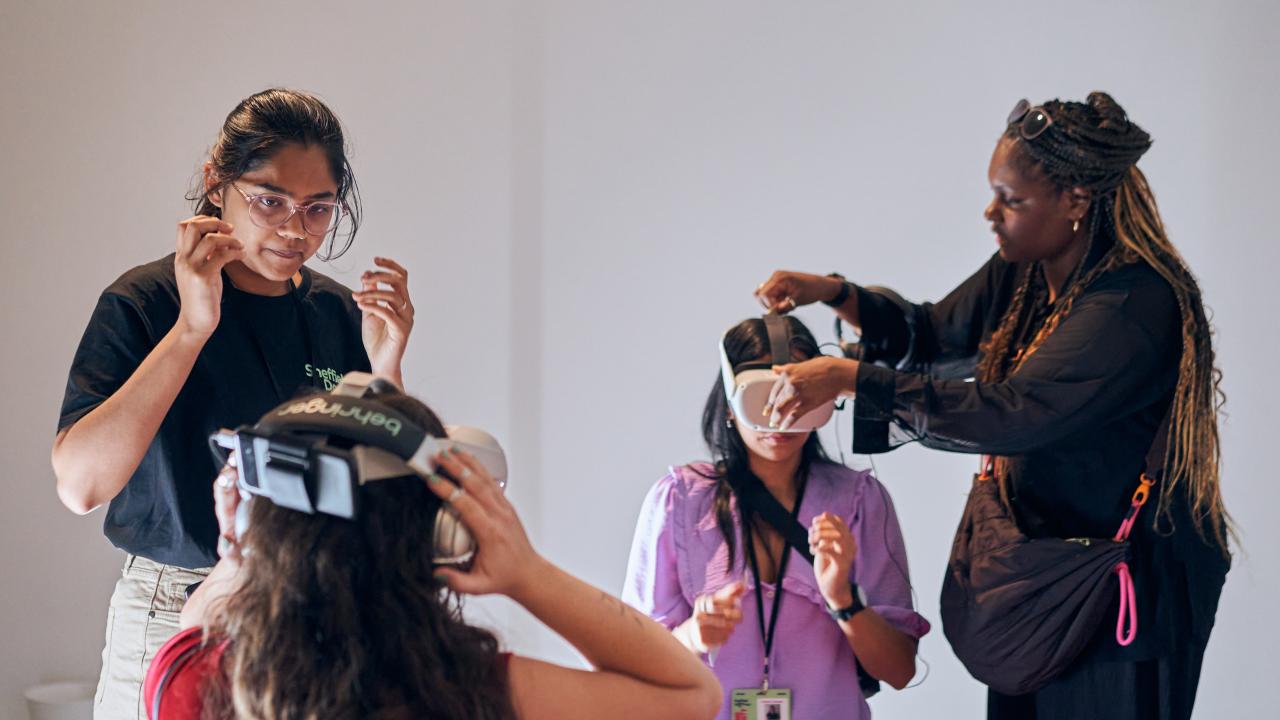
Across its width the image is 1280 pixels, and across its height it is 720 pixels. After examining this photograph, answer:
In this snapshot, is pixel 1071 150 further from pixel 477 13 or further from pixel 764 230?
pixel 477 13

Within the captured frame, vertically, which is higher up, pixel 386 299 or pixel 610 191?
pixel 610 191

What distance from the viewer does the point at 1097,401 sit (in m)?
1.70

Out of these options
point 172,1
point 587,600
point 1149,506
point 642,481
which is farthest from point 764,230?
point 587,600

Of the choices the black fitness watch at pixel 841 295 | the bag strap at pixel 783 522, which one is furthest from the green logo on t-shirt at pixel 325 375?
the black fitness watch at pixel 841 295

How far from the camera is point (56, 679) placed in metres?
2.82

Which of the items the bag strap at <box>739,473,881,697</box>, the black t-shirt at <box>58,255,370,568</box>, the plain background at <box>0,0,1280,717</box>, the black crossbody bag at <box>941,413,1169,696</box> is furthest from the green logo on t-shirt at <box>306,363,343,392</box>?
the plain background at <box>0,0,1280,717</box>

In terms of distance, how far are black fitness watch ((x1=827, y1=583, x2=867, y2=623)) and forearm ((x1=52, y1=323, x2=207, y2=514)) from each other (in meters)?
1.02

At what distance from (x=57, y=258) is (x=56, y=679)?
1.07 metres

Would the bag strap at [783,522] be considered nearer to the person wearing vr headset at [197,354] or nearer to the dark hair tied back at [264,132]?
the person wearing vr headset at [197,354]

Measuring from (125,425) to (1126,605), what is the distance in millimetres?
1460

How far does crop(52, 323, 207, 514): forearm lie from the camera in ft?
4.49

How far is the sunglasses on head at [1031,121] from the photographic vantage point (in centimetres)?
180

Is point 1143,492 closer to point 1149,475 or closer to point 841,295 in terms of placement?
point 1149,475

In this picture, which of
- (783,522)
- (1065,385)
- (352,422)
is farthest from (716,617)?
(352,422)
